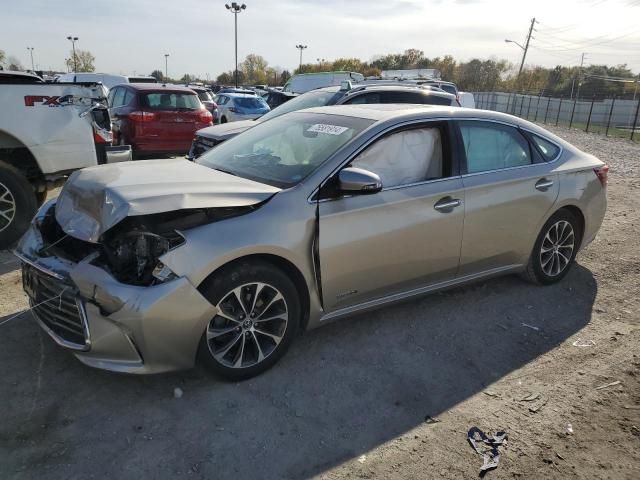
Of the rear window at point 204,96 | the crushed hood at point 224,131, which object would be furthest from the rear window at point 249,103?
the crushed hood at point 224,131

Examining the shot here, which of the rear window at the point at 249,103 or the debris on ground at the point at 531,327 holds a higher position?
the rear window at the point at 249,103

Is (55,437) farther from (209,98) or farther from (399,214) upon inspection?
(209,98)

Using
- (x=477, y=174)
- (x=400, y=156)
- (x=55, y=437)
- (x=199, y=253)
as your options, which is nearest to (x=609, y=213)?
(x=477, y=174)

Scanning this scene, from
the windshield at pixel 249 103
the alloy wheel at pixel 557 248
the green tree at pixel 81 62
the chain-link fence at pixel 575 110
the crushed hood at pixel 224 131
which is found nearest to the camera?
the alloy wheel at pixel 557 248

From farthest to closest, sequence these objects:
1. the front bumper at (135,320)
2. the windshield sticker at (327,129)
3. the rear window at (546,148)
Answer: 1. the rear window at (546,148)
2. the windshield sticker at (327,129)
3. the front bumper at (135,320)

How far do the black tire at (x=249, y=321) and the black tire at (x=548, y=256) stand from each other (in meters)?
2.62

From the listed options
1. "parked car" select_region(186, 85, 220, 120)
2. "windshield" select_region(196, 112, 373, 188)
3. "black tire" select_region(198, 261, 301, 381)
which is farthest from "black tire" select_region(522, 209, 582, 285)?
"parked car" select_region(186, 85, 220, 120)

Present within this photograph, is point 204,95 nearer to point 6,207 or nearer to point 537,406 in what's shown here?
point 6,207

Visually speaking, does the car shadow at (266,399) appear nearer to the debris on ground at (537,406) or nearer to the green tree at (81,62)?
the debris on ground at (537,406)

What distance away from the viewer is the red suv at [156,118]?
10367mm

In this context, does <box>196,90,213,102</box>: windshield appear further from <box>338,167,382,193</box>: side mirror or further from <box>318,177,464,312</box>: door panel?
<box>338,167,382,193</box>: side mirror

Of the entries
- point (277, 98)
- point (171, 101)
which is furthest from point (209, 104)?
point (171, 101)

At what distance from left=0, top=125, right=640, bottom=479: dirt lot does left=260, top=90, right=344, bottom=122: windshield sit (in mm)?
5252

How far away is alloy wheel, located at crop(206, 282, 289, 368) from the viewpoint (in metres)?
3.06
